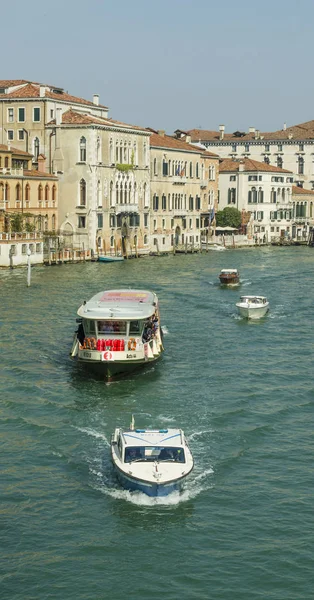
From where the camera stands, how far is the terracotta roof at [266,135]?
11731cm

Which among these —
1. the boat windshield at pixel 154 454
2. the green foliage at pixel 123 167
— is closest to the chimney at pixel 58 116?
the green foliage at pixel 123 167

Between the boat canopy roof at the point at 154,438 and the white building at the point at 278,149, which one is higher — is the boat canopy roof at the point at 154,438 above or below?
below

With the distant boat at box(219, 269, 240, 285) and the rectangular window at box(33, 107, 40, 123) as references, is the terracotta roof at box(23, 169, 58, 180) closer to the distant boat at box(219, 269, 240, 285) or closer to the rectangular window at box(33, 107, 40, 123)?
the rectangular window at box(33, 107, 40, 123)

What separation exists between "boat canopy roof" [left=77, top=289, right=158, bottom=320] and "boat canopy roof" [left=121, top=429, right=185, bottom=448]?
8.29 meters

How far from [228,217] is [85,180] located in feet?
91.5

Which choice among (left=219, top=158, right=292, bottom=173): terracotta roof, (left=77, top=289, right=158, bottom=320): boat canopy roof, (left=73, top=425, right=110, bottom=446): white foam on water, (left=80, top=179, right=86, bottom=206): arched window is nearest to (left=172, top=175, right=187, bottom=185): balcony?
(left=219, top=158, right=292, bottom=173): terracotta roof

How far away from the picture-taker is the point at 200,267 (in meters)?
68.4

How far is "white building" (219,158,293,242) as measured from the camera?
102m

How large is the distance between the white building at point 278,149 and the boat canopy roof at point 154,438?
323ft

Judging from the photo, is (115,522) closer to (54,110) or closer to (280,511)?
(280,511)

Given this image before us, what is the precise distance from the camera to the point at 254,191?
102 m

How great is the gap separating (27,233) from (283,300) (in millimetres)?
20270

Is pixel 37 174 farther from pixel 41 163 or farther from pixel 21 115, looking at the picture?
pixel 21 115

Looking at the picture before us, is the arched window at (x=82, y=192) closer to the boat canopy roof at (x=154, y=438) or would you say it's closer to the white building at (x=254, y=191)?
the white building at (x=254, y=191)
